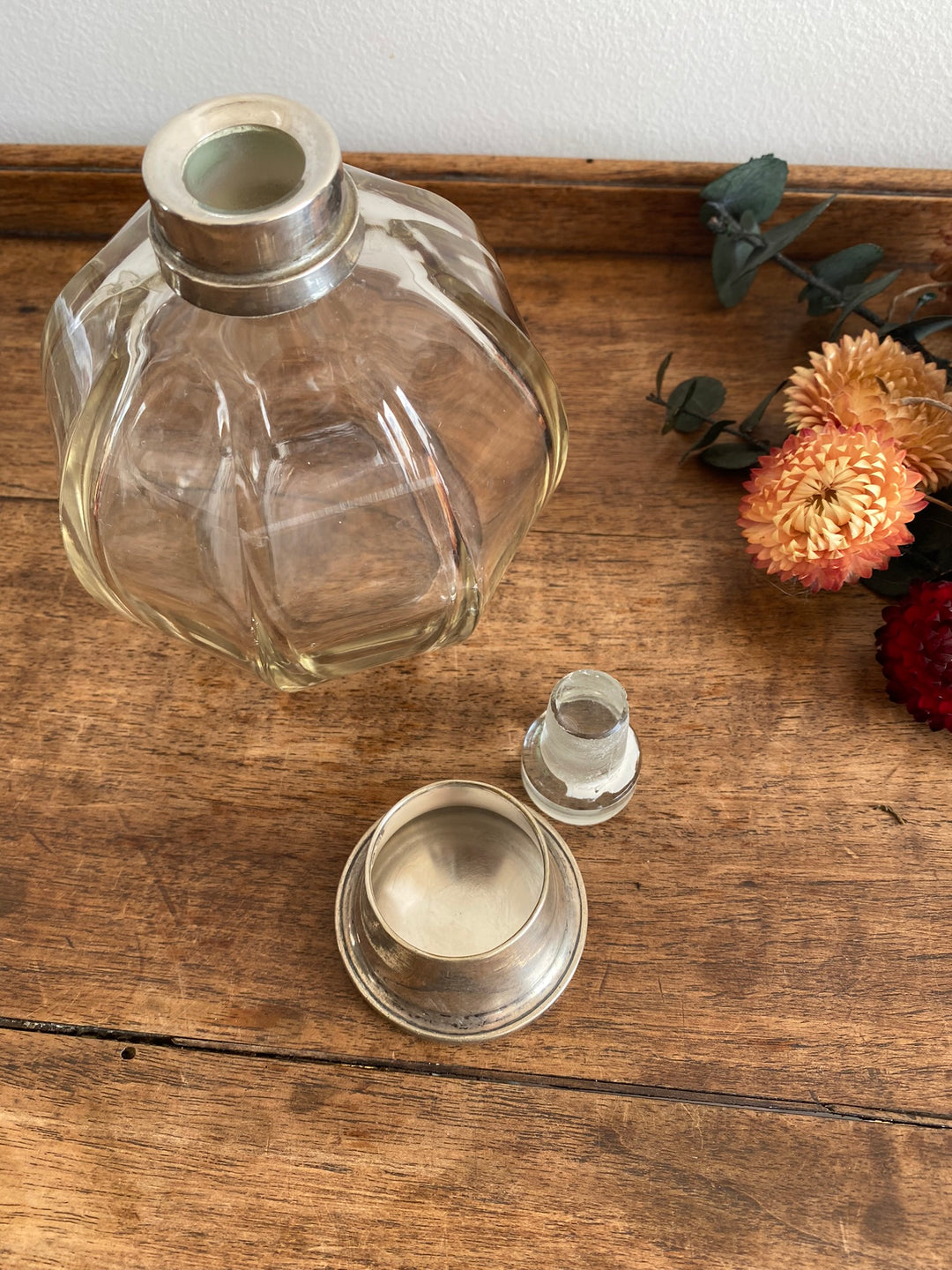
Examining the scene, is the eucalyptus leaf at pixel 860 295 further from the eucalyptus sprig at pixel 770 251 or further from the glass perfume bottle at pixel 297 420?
the glass perfume bottle at pixel 297 420

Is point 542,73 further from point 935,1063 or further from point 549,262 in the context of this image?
point 935,1063

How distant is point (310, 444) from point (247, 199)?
10 cm

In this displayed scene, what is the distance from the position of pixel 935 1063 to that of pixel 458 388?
338mm

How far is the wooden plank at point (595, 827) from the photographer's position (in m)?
0.47

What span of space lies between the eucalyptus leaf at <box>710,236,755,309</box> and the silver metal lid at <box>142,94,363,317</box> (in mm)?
317

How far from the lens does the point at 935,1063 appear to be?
0.46 meters

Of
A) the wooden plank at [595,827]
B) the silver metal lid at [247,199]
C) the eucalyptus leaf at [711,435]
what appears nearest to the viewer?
the silver metal lid at [247,199]

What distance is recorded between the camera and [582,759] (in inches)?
19.3

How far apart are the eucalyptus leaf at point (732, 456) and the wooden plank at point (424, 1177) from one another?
0.32m

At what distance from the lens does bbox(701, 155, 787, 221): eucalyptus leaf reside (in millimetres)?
614

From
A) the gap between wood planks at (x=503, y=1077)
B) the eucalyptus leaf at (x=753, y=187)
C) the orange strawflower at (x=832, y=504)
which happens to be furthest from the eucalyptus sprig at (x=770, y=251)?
the gap between wood planks at (x=503, y=1077)

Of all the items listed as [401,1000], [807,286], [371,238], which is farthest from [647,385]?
[401,1000]

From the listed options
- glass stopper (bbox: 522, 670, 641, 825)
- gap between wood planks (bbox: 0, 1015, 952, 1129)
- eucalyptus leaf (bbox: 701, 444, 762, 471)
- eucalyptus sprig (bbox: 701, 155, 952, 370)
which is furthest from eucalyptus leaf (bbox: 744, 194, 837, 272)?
gap between wood planks (bbox: 0, 1015, 952, 1129)

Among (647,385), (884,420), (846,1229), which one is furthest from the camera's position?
(647,385)
